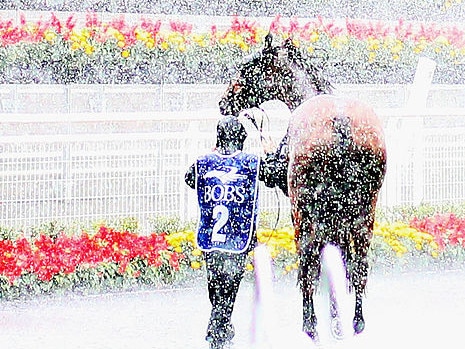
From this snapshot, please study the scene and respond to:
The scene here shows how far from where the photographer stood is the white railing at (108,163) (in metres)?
5.59

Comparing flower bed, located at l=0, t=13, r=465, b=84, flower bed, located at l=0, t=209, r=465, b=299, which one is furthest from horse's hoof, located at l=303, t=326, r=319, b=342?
flower bed, located at l=0, t=13, r=465, b=84

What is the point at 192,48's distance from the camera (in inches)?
262

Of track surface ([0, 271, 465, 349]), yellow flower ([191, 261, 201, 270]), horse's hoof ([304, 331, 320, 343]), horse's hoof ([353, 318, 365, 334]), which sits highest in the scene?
horse's hoof ([353, 318, 365, 334])

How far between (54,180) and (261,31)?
5.98 feet

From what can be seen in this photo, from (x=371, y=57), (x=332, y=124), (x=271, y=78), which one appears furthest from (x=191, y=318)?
(x=371, y=57)

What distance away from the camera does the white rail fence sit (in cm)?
559

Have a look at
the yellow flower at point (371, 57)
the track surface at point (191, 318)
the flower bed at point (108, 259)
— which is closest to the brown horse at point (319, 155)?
the track surface at point (191, 318)

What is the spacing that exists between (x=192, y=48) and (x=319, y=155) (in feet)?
9.76

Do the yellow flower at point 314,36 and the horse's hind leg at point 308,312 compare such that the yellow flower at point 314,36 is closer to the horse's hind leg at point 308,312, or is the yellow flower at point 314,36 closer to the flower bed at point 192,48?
the flower bed at point 192,48

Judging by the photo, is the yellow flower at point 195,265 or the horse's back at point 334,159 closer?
the horse's back at point 334,159

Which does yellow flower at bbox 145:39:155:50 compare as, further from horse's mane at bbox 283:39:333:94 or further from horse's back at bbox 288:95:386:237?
horse's back at bbox 288:95:386:237

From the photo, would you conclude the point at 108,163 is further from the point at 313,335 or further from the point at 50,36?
the point at 313,335

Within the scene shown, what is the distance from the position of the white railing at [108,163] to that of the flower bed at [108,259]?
12 centimetres

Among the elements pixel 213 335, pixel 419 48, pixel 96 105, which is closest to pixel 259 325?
pixel 213 335
